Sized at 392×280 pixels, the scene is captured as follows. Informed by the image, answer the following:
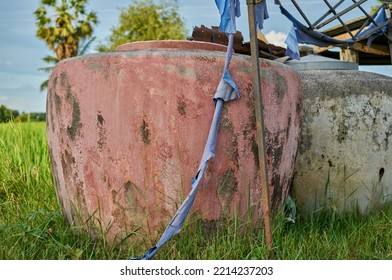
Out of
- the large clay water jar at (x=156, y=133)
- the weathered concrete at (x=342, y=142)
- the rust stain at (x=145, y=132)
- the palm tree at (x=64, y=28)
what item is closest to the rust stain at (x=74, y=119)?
the large clay water jar at (x=156, y=133)

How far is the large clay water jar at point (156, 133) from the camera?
2.60 m

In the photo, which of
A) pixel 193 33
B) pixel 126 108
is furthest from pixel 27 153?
pixel 126 108

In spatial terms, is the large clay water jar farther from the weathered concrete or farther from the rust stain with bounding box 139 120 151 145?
the weathered concrete

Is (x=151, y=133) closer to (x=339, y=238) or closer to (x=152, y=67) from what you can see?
(x=152, y=67)

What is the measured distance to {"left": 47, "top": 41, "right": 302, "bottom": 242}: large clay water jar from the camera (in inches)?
102

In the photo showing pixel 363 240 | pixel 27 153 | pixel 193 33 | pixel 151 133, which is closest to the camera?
pixel 151 133

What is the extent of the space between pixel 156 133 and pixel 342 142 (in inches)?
→ 62.3

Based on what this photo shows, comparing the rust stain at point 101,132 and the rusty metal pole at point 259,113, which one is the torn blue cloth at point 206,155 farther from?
the rust stain at point 101,132

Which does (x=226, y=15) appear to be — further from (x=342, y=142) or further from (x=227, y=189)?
(x=342, y=142)

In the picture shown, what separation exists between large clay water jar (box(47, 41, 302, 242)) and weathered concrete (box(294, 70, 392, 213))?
0.87 metres

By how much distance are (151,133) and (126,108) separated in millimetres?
160

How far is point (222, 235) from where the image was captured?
2.73 m

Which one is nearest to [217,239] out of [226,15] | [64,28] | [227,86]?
[227,86]

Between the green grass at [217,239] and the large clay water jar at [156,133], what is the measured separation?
10cm
